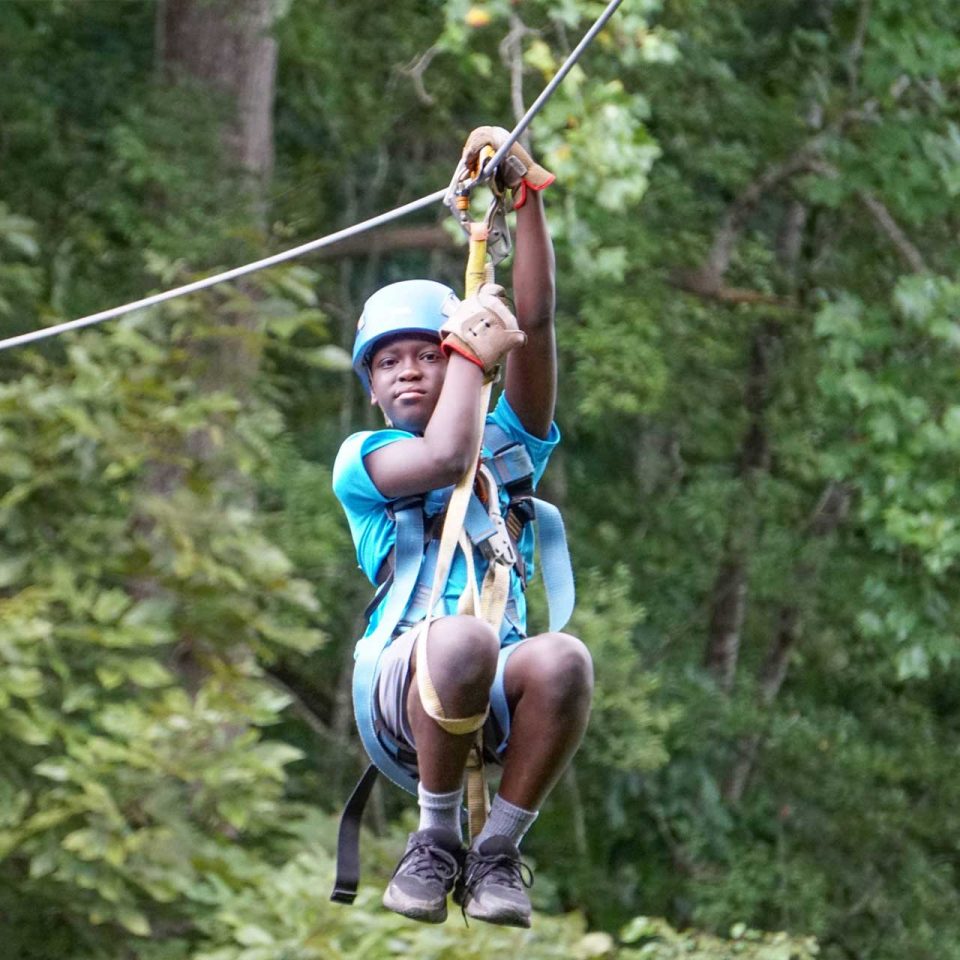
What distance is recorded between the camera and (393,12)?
948 cm

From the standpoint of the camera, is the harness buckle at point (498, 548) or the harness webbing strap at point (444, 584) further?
the harness buckle at point (498, 548)

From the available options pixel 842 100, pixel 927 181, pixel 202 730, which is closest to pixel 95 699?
pixel 202 730

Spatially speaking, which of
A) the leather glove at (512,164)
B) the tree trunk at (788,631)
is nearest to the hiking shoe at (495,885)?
the leather glove at (512,164)

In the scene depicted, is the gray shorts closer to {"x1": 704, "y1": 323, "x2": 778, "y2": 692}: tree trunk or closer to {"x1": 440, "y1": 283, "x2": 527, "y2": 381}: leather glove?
{"x1": 440, "y1": 283, "x2": 527, "y2": 381}: leather glove

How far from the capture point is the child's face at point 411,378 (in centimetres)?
364

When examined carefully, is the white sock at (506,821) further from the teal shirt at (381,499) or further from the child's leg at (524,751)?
the teal shirt at (381,499)

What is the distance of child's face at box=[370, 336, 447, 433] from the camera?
3.64m

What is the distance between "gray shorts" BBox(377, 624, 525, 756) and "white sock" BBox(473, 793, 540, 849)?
100 mm

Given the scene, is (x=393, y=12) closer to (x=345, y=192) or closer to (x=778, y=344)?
(x=345, y=192)

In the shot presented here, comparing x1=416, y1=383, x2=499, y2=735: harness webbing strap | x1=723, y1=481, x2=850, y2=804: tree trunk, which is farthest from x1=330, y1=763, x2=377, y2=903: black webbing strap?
x1=723, y1=481, x2=850, y2=804: tree trunk

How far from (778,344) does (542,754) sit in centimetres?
842

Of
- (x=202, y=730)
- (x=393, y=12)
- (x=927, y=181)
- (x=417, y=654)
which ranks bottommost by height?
(x=202, y=730)

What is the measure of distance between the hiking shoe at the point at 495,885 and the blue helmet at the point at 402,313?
0.83 meters

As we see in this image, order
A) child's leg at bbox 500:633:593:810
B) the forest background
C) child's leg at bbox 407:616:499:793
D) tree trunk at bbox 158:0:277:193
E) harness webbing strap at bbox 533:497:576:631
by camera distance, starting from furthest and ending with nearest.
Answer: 1. tree trunk at bbox 158:0:277:193
2. the forest background
3. harness webbing strap at bbox 533:497:576:631
4. child's leg at bbox 500:633:593:810
5. child's leg at bbox 407:616:499:793
